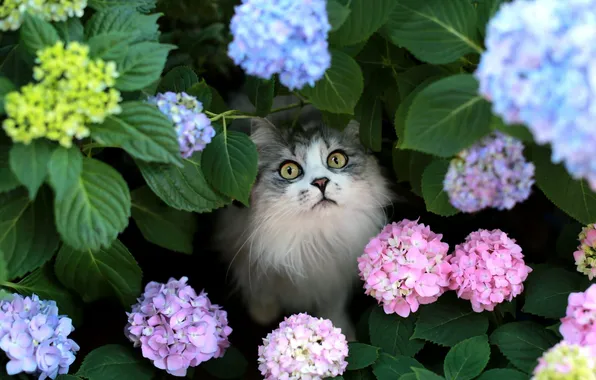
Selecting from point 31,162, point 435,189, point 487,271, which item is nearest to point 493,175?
point 435,189

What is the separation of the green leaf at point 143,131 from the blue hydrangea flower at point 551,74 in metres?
0.37

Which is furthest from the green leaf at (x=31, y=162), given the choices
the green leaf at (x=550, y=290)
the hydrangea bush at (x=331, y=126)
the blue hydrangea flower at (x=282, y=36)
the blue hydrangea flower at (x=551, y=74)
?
the green leaf at (x=550, y=290)

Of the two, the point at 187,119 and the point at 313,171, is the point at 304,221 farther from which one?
the point at 187,119

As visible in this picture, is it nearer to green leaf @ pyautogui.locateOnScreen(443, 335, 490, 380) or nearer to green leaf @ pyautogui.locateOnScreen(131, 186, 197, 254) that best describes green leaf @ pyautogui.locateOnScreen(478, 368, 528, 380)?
green leaf @ pyautogui.locateOnScreen(443, 335, 490, 380)

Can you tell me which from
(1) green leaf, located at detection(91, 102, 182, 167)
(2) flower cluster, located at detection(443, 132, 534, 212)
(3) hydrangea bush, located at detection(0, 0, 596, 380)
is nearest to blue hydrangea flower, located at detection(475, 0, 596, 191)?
(3) hydrangea bush, located at detection(0, 0, 596, 380)

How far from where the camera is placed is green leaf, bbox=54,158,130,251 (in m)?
0.77

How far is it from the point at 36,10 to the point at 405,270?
59 centimetres

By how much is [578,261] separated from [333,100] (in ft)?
1.46

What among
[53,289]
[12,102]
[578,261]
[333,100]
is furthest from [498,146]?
[53,289]

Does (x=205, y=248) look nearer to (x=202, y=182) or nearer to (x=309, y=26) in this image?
(x=202, y=182)

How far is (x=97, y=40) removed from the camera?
77 centimetres

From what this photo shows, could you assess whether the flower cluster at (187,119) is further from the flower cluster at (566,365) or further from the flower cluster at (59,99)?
the flower cluster at (566,365)

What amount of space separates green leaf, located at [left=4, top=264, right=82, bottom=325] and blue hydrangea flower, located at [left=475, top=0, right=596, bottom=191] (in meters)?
0.71

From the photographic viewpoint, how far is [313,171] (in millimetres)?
1050
